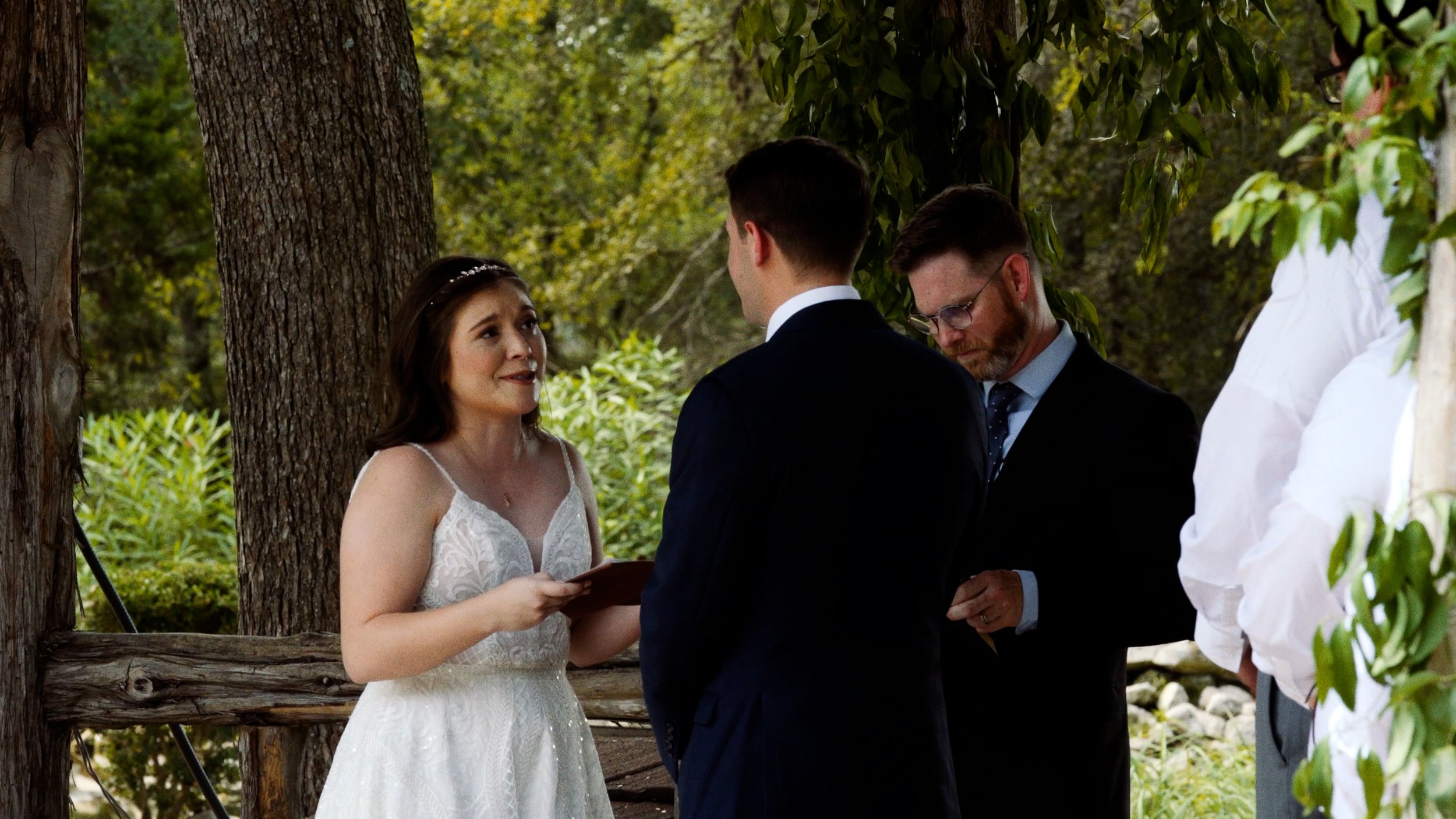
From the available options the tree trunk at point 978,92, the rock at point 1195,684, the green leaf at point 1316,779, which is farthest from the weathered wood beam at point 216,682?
the rock at point 1195,684

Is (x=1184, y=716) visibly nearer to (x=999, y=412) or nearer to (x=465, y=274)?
(x=999, y=412)

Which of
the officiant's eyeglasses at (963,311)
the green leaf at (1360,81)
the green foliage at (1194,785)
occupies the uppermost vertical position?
the green leaf at (1360,81)

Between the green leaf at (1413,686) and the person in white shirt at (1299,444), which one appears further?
the person in white shirt at (1299,444)

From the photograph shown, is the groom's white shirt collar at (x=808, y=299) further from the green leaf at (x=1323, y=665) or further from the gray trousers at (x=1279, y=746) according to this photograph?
the green leaf at (x=1323, y=665)

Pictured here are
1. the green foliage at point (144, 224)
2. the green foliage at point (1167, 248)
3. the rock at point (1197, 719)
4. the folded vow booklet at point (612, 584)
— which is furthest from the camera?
the green foliage at point (144, 224)

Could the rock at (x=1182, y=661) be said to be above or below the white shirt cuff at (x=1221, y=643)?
below

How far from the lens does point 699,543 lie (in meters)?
1.89

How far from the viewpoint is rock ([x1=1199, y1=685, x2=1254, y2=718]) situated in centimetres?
779

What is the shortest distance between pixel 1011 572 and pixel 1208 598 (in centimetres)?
71

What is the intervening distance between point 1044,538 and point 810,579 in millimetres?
760

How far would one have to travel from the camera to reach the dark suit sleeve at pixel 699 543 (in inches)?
74.0

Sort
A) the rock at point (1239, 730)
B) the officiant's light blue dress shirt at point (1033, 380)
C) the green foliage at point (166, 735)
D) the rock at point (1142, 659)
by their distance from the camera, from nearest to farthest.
Answer: the officiant's light blue dress shirt at point (1033, 380) < the rock at point (1239, 730) < the green foliage at point (166, 735) < the rock at point (1142, 659)

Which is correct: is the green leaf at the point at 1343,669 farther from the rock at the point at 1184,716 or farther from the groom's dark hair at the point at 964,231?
the rock at the point at 1184,716

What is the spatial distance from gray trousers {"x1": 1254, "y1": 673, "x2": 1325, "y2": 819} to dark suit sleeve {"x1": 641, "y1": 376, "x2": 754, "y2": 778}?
0.69 meters
